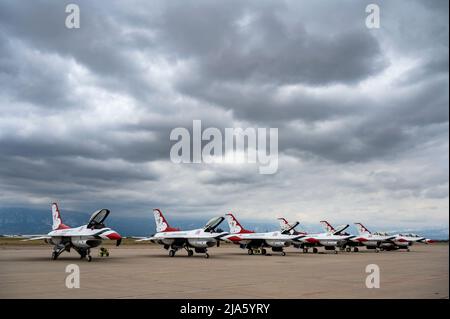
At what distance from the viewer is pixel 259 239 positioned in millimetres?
40250

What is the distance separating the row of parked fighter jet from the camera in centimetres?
2686

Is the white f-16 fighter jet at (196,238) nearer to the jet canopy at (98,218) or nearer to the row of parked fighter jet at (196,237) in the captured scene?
the row of parked fighter jet at (196,237)

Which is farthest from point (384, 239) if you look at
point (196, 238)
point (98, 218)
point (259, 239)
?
point (98, 218)

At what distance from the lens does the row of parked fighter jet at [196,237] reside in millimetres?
26858

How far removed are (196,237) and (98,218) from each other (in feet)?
29.5

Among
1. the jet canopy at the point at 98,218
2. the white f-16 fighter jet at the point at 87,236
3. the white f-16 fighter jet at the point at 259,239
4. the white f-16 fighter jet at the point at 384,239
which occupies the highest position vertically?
the jet canopy at the point at 98,218

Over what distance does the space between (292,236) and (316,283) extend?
23453mm

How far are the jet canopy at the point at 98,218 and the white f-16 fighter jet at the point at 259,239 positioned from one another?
13613 mm

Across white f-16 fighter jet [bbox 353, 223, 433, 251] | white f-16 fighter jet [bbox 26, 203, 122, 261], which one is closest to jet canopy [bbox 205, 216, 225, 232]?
white f-16 fighter jet [bbox 26, 203, 122, 261]

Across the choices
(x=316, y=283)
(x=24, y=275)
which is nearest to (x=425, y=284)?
(x=316, y=283)

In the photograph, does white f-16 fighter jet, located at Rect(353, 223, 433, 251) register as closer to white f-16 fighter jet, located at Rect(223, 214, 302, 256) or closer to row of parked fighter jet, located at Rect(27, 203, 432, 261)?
row of parked fighter jet, located at Rect(27, 203, 432, 261)

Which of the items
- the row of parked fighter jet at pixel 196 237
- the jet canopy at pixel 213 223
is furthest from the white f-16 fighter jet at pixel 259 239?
the jet canopy at pixel 213 223

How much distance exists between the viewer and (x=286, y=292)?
13281mm
